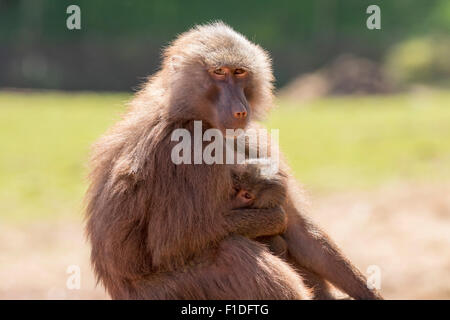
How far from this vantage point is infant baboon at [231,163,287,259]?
6031 mm

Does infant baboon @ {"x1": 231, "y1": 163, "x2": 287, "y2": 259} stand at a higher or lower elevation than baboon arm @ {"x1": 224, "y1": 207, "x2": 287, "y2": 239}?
higher

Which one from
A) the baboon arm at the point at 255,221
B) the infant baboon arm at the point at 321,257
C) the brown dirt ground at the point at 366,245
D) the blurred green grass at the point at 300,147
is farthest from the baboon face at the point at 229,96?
the blurred green grass at the point at 300,147

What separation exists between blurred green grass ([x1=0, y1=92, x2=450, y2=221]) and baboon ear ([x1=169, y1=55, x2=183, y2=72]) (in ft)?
18.7

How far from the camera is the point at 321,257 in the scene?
248 inches

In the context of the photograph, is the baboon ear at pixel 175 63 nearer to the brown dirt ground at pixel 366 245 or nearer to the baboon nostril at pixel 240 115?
the baboon nostril at pixel 240 115

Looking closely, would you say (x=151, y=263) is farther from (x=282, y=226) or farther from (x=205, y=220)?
(x=282, y=226)

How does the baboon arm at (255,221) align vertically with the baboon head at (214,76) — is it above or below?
below

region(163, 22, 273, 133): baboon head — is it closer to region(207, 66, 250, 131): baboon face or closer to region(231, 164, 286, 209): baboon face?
region(207, 66, 250, 131): baboon face

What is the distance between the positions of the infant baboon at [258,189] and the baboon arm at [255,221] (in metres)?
0.08

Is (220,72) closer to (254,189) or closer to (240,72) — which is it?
(240,72)

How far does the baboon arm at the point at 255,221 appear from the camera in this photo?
19.0 feet

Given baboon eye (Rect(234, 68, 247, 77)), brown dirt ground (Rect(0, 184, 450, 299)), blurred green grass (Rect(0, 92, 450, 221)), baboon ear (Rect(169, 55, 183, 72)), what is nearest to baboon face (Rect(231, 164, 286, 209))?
baboon eye (Rect(234, 68, 247, 77))

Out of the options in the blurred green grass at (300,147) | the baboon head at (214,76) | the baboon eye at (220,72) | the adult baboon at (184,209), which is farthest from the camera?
the blurred green grass at (300,147)
